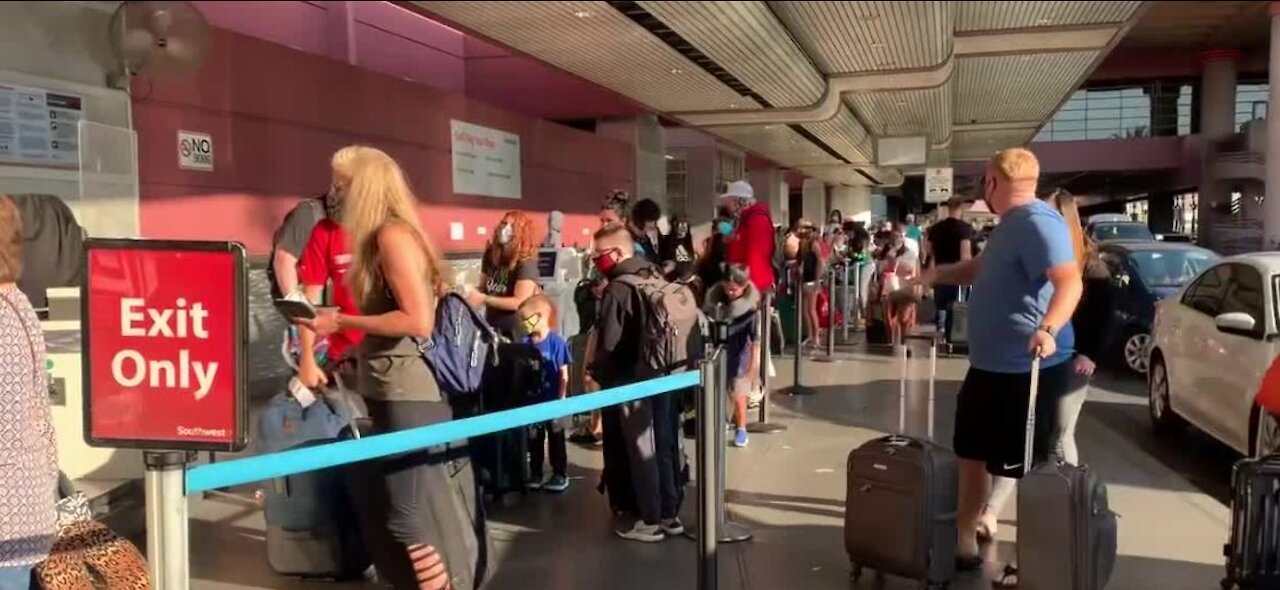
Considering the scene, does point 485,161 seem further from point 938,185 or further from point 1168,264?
point 1168,264

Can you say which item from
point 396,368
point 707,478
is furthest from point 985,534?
point 396,368

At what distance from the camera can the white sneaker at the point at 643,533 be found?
5156 millimetres

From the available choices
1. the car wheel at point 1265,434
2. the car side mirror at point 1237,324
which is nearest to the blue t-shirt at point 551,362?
the car wheel at point 1265,434

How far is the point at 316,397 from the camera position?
439cm

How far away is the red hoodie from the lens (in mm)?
7707

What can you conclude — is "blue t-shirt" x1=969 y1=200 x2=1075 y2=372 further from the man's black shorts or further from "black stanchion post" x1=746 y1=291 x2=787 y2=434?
"black stanchion post" x1=746 y1=291 x2=787 y2=434

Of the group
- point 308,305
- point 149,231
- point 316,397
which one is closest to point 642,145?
point 149,231

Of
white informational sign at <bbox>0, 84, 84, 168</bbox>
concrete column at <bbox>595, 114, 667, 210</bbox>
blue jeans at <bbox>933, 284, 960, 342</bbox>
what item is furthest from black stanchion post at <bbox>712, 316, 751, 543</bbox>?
concrete column at <bbox>595, 114, 667, 210</bbox>

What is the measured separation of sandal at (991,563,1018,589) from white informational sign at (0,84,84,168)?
6350 mm

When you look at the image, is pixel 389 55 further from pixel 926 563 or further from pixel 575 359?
pixel 926 563

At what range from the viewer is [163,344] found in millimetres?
2406

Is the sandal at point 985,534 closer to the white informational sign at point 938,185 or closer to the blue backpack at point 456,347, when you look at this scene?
the blue backpack at point 456,347

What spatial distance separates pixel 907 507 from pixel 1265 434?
234cm

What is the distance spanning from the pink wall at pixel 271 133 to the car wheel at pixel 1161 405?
5.26m
